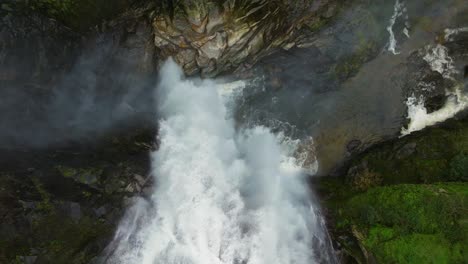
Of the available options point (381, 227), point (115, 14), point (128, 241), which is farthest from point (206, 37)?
point (381, 227)

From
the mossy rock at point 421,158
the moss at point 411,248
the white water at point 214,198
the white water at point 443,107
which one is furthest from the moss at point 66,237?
the white water at point 443,107

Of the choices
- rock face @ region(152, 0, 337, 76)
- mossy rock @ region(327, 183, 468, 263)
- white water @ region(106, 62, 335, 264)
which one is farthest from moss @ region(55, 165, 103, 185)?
mossy rock @ region(327, 183, 468, 263)

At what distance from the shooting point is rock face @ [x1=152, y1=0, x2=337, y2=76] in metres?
12.8

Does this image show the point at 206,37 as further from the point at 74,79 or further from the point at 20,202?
the point at 20,202

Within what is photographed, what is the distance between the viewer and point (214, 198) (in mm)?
14516

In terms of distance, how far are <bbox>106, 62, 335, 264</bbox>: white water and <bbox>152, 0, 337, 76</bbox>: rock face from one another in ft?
4.35

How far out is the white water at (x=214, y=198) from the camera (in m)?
13.5

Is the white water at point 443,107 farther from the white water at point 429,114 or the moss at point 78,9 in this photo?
the moss at point 78,9

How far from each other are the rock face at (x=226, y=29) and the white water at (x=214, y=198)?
4.35 feet

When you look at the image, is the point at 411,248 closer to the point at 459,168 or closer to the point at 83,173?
the point at 459,168

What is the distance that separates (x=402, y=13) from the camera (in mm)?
15484

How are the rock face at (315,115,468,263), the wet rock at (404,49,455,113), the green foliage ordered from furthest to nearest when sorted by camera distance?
the wet rock at (404,49,455,113) → the green foliage → the rock face at (315,115,468,263)

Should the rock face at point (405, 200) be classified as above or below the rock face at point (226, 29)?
below

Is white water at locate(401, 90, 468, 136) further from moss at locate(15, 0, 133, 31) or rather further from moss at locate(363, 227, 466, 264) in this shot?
moss at locate(15, 0, 133, 31)
